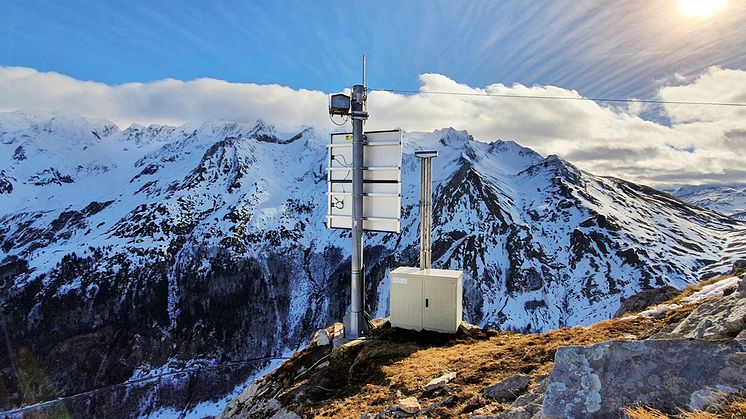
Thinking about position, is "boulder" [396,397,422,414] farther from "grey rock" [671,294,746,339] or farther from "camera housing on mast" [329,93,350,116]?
"camera housing on mast" [329,93,350,116]

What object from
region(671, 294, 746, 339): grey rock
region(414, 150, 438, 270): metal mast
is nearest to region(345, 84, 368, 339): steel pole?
region(414, 150, 438, 270): metal mast

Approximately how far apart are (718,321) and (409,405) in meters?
5.38

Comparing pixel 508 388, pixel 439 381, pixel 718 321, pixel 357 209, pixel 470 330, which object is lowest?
pixel 470 330

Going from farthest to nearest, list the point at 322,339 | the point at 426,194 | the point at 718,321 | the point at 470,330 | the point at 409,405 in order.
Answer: the point at 426,194
the point at 322,339
the point at 470,330
the point at 409,405
the point at 718,321

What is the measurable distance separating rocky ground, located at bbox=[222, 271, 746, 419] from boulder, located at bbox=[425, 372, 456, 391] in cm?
3

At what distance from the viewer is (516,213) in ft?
445

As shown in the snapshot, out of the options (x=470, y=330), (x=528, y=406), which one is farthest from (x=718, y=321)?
(x=470, y=330)

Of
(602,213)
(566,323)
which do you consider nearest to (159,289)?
(566,323)

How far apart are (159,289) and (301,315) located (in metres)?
44.2

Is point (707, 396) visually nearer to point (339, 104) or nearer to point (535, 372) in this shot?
point (535, 372)

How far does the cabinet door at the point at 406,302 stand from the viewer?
1481 centimetres

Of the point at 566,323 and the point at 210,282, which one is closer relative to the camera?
the point at 566,323

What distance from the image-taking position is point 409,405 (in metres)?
7.99

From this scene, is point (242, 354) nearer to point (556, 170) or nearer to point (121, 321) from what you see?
point (121, 321)
